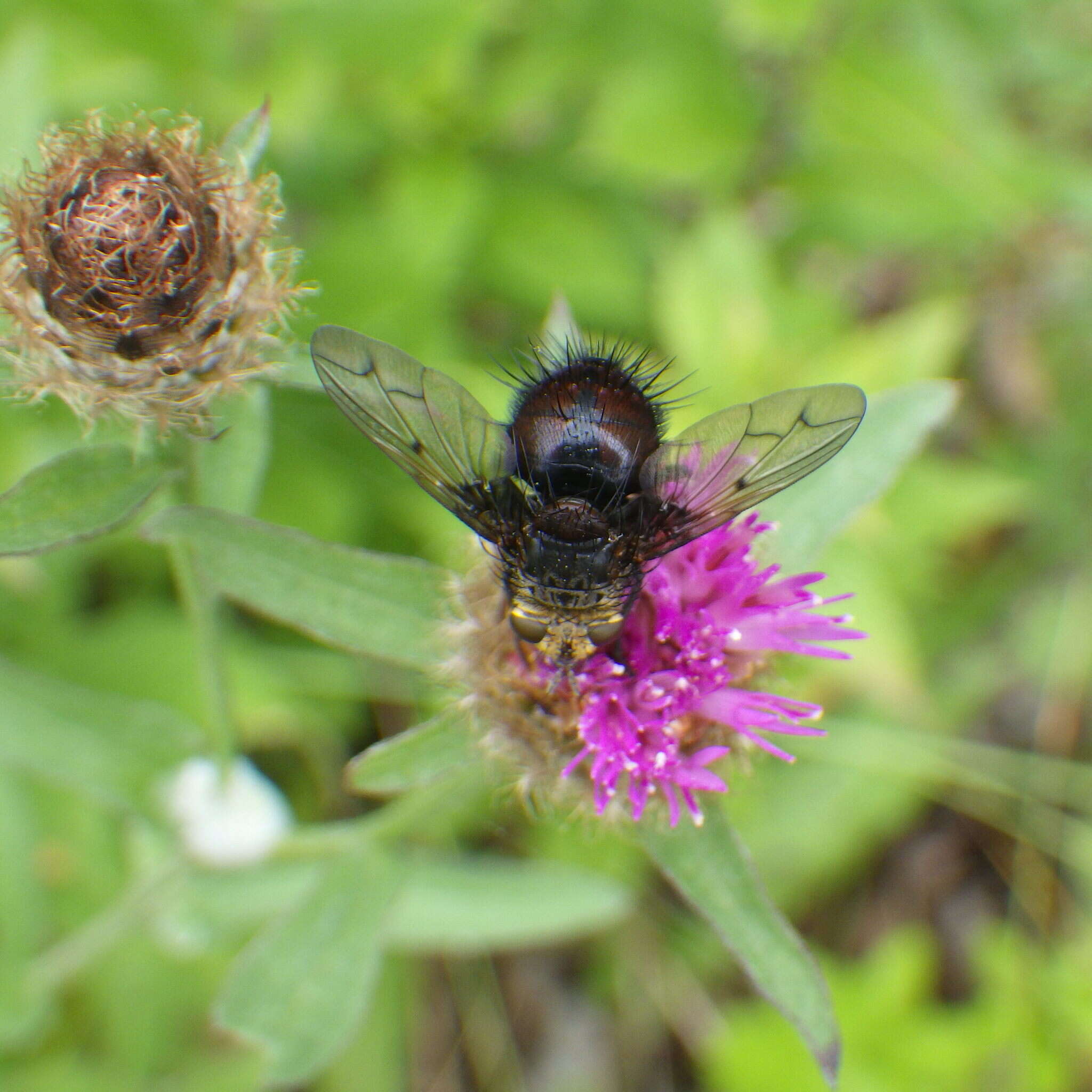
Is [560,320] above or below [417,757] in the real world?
above

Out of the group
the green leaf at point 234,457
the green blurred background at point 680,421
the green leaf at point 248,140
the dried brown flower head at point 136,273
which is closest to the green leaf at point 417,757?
the green leaf at point 234,457

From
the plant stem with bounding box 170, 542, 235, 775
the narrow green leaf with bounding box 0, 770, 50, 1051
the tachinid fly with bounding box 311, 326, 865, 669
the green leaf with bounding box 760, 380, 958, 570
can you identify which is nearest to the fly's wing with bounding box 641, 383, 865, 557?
the tachinid fly with bounding box 311, 326, 865, 669

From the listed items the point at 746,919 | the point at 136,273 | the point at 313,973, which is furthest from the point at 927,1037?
the point at 136,273

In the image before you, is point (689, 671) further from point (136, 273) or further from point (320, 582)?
point (136, 273)

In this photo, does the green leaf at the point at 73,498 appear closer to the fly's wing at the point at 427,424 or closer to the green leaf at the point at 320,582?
the green leaf at the point at 320,582

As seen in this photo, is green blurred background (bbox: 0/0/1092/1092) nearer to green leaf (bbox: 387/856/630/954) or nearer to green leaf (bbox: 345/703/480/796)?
green leaf (bbox: 387/856/630/954)

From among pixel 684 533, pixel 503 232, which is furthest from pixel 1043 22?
pixel 684 533

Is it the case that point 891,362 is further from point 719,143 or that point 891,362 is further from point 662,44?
point 662,44
